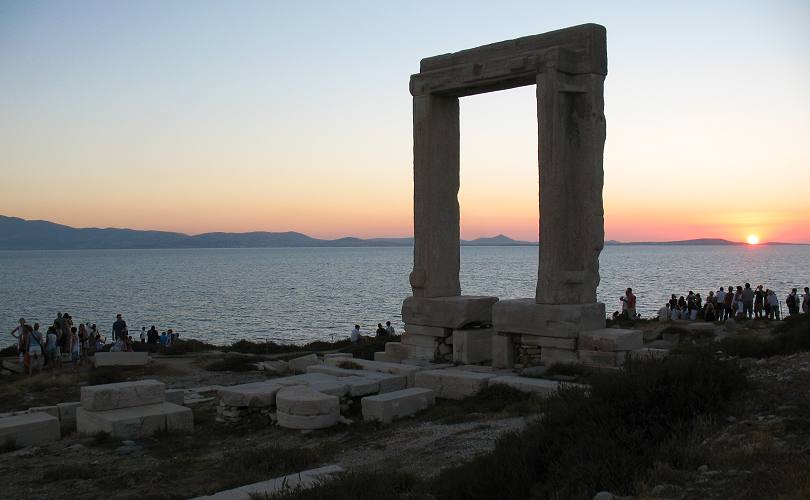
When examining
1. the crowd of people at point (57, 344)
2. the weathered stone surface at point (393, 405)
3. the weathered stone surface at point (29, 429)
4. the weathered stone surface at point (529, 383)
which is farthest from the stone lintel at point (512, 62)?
the crowd of people at point (57, 344)

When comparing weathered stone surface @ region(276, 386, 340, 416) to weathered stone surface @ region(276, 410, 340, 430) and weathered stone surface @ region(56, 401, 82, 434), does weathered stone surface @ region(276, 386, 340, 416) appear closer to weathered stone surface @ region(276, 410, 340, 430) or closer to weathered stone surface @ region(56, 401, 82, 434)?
weathered stone surface @ region(276, 410, 340, 430)

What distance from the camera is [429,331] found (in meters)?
14.7

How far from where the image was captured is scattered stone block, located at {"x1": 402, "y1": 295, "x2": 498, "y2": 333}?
1413 cm

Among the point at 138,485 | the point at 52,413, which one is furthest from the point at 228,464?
the point at 52,413

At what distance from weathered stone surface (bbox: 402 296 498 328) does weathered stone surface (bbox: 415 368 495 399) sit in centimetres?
183

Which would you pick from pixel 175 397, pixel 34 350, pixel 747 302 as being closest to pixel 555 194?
pixel 175 397

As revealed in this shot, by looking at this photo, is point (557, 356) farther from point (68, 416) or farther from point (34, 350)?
point (34, 350)

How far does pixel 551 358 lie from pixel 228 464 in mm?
6285

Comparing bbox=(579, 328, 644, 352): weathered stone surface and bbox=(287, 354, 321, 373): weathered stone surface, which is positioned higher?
bbox=(579, 328, 644, 352): weathered stone surface

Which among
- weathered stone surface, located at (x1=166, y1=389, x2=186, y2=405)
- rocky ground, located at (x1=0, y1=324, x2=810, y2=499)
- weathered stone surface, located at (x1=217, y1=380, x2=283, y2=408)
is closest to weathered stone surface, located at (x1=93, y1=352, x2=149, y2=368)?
weathered stone surface, located at (x1=166, y1=389, x2=186, y2=405)

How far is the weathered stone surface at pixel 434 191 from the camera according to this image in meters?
14.8

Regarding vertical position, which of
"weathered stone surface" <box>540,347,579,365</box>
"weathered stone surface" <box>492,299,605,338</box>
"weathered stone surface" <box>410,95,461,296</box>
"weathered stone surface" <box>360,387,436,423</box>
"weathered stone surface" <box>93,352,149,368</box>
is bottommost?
"weathered stone surface" <box>93,352,149,368</box>

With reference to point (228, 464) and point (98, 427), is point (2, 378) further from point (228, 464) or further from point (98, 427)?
point (228, 464)

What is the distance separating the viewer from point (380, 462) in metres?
8.20
